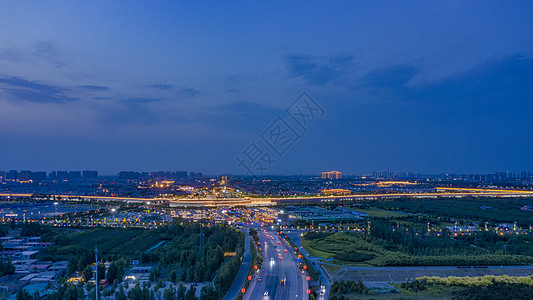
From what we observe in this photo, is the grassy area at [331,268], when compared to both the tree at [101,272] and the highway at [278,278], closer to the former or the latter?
the highway at [278,278]

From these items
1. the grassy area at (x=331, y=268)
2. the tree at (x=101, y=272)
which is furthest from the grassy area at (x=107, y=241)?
the grassy area at (x=331, y=268)

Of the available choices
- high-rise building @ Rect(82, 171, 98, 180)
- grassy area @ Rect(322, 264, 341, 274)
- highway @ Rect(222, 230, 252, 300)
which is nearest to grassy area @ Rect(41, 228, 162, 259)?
highway @ Rect(222, 230, 252, 300)

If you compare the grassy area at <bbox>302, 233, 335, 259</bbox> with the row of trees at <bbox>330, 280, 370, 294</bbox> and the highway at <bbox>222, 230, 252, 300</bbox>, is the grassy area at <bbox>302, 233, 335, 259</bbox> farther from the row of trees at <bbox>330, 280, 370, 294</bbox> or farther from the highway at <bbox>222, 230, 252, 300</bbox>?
the row of trees at <bbox>330, 280, 370, 294</bbox>

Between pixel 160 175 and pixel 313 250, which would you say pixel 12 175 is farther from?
pixel 313 250

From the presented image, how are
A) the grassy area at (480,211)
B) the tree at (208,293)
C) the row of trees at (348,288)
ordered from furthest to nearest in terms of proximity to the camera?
1. the grassy area at (480,211)
2. the row of trees at (348,288)
3. the tree at (208,293)

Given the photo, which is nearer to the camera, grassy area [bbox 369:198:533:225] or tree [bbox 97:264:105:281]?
tree [bbox 97:264:105:281]

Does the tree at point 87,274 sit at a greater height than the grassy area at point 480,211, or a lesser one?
greater

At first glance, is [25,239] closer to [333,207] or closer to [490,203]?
[333,207]

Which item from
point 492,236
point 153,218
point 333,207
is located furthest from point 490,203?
point 153,218
